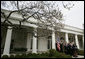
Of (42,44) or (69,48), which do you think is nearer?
(69,48)

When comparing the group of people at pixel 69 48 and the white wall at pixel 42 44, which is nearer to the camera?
the group of people at pixel 69 48

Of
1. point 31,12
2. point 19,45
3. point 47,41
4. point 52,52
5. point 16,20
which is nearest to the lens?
point 31,12

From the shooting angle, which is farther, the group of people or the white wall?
the white wall

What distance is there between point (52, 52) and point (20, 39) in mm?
10455

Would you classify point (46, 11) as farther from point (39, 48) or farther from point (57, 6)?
point (39, 48)

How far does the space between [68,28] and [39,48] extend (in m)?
7.39

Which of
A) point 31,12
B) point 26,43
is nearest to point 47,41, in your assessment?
point 26,43

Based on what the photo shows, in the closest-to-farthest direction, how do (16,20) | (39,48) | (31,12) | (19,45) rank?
(31,12) < (16,20) < (19,45) < (39,48)

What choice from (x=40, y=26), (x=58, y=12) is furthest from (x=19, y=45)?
(x=58, y=12)

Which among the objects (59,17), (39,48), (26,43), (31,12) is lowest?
(39,48)

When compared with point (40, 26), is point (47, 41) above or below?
below

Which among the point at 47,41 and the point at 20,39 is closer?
the point at 20,39

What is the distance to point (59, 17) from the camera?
6.81 m

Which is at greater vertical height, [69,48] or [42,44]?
[69,48]
